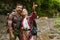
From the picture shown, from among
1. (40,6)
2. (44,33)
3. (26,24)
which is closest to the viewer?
(26,24)

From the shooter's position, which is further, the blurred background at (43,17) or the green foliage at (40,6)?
the green foliage at (40,6)

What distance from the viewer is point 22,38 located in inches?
217

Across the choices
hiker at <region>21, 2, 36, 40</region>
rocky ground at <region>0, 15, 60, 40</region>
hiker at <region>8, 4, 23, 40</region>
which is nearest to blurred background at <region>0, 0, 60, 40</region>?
rocky ground at <region>0, 15, 60, 40</region>

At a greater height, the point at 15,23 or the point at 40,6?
the point at 15,23

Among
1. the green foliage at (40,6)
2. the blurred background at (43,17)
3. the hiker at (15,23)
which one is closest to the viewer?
the hiker at (15,23)

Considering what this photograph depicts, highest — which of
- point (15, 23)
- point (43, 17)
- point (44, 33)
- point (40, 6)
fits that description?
point (15, 23)

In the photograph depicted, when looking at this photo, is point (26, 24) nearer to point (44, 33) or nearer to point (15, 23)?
point (15, 23)

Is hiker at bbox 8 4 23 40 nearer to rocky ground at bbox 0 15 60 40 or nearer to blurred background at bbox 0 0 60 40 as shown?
blurred background at bbox 0 0 60 40

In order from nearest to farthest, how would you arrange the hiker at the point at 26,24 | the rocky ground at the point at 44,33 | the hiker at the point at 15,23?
the hiker at the point at 26,24, the hiker at the point at 15,23, the rocky ground at the point at 44,33

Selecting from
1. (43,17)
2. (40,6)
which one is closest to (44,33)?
(43,17)

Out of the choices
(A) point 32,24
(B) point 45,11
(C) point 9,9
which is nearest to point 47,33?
(C) point 9,9

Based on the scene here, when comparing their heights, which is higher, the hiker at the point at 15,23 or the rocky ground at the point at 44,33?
the hiker at the point at 15,23

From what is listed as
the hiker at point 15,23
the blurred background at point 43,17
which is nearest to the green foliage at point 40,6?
the blurred background at point 43,17

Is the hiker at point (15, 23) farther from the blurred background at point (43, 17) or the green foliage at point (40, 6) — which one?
the green foliage at point (40, 6)
